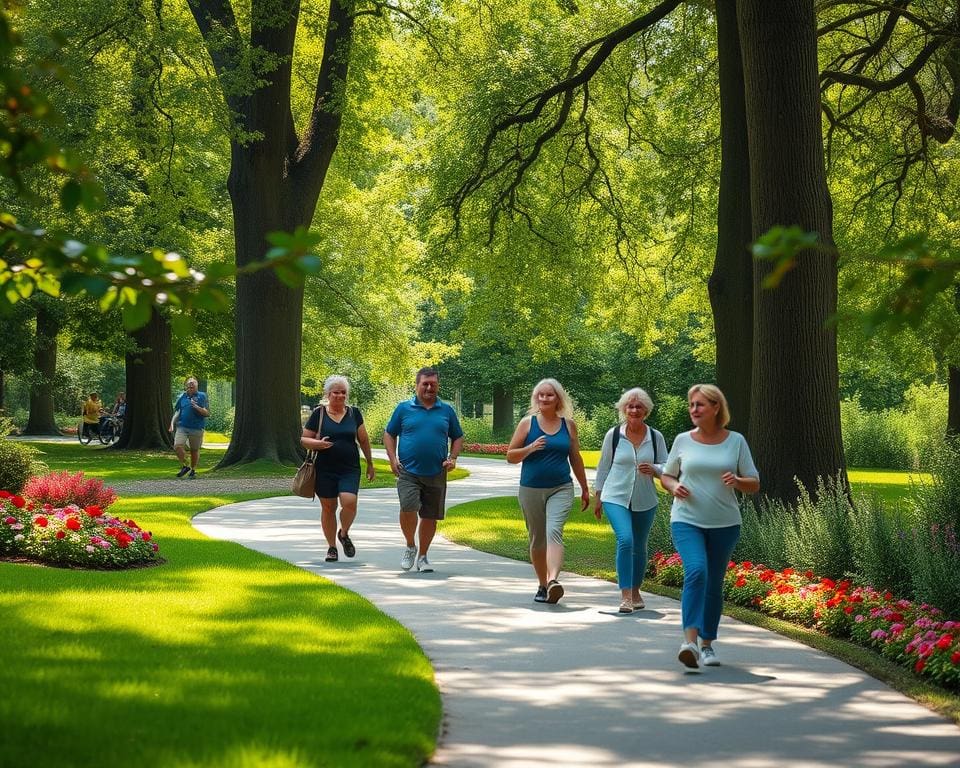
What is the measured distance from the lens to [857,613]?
10.0 m

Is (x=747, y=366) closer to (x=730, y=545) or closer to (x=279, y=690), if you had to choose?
(x=730, y=545)

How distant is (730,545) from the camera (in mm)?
8984

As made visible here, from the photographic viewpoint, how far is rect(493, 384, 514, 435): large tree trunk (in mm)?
62031

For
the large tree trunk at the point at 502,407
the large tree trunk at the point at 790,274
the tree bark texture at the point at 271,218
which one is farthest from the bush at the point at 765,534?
the large tree trunk at the point at 502,407

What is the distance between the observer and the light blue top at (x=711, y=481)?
8930 millimetres

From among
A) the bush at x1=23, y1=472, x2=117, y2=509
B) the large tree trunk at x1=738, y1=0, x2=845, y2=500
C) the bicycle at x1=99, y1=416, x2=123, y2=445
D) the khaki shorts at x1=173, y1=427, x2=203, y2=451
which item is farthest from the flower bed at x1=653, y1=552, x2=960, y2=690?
the bicycle at x1=99, y1=416, x2=123, y2=445

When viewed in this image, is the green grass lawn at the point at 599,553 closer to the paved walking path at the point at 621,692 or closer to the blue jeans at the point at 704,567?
the paved walking path at the point at 621,692

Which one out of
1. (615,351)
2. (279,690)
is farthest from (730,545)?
(615,351)

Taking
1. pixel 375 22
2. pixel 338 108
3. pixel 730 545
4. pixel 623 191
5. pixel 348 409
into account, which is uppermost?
pixel 375 22

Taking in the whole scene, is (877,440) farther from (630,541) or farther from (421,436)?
(630,541)

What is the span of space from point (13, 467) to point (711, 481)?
30.4 ft

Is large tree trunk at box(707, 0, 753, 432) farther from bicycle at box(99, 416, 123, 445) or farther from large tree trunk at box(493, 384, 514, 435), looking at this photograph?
large tree trunk at box(493, 384, 514, 435)

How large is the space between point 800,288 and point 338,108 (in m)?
15.8

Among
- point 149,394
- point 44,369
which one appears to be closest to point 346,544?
point 149,394
